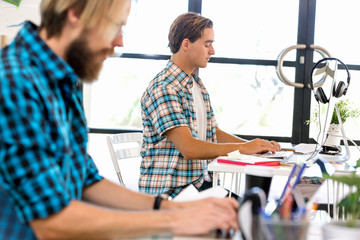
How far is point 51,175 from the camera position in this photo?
0.82 m

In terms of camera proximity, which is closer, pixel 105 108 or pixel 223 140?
pixel 223 140

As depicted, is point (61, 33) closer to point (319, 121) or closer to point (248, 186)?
point (248, 186)

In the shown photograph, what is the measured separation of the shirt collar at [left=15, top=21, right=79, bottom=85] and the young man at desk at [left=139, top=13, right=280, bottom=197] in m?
1.24

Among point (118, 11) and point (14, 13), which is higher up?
point (14, 13)

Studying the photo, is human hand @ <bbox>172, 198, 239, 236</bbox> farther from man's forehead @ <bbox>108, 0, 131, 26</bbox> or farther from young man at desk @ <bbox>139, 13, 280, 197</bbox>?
A: young man at desk @ <bbox>139, 13, 280, 197</bbox>

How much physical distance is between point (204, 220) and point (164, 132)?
135 centimetres

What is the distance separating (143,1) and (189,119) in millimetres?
2101

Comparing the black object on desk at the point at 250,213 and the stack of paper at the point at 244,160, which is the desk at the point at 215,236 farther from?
the stack of paper at the point at 244,160

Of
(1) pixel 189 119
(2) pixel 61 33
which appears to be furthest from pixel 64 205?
(1) pixel 189 119

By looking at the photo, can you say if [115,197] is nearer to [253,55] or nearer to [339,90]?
[339,90]

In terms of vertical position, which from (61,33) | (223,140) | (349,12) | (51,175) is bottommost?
(223,140)

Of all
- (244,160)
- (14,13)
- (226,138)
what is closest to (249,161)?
(244,160)

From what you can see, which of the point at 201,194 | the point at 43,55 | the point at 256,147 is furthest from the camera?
the point at 256,147

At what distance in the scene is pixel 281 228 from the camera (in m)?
0.70
